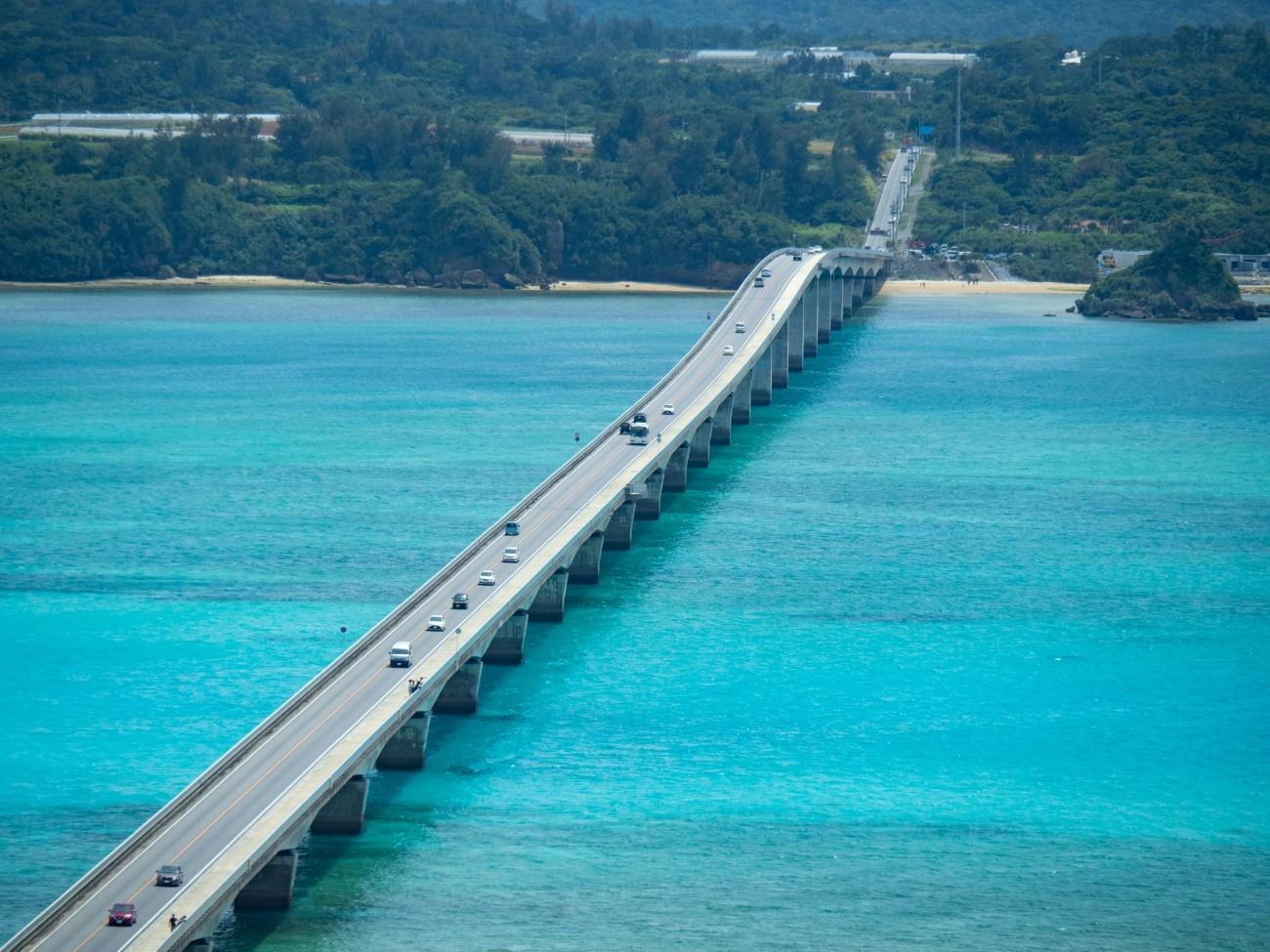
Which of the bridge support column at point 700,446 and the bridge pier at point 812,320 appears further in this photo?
the bridge pier at point 812,320

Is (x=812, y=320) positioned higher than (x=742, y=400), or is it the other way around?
(x=812, y=320)

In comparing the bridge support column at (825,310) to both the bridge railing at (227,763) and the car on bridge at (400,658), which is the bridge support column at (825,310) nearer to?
the bridge railing at (227,763)

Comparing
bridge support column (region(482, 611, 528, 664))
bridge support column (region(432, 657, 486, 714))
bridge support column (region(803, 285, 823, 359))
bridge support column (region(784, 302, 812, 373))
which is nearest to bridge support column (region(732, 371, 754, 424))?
bridge support column (region(784, 302, 812, 373))

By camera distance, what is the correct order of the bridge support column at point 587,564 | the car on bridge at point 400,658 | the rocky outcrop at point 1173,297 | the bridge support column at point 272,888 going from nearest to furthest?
the bridge support column at point 272,888
the car on bridge at point 400,658
the bridge support column at point 587,564
the rocky outcrop at point 1173,297

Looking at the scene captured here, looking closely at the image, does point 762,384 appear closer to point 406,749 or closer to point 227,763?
point 406,749

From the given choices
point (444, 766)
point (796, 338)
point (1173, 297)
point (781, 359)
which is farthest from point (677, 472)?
point (1173, 297)

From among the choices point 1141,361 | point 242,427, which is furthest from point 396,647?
point 1141,361

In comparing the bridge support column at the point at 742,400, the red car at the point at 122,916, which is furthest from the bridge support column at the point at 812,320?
the red car at the point at 122,916
